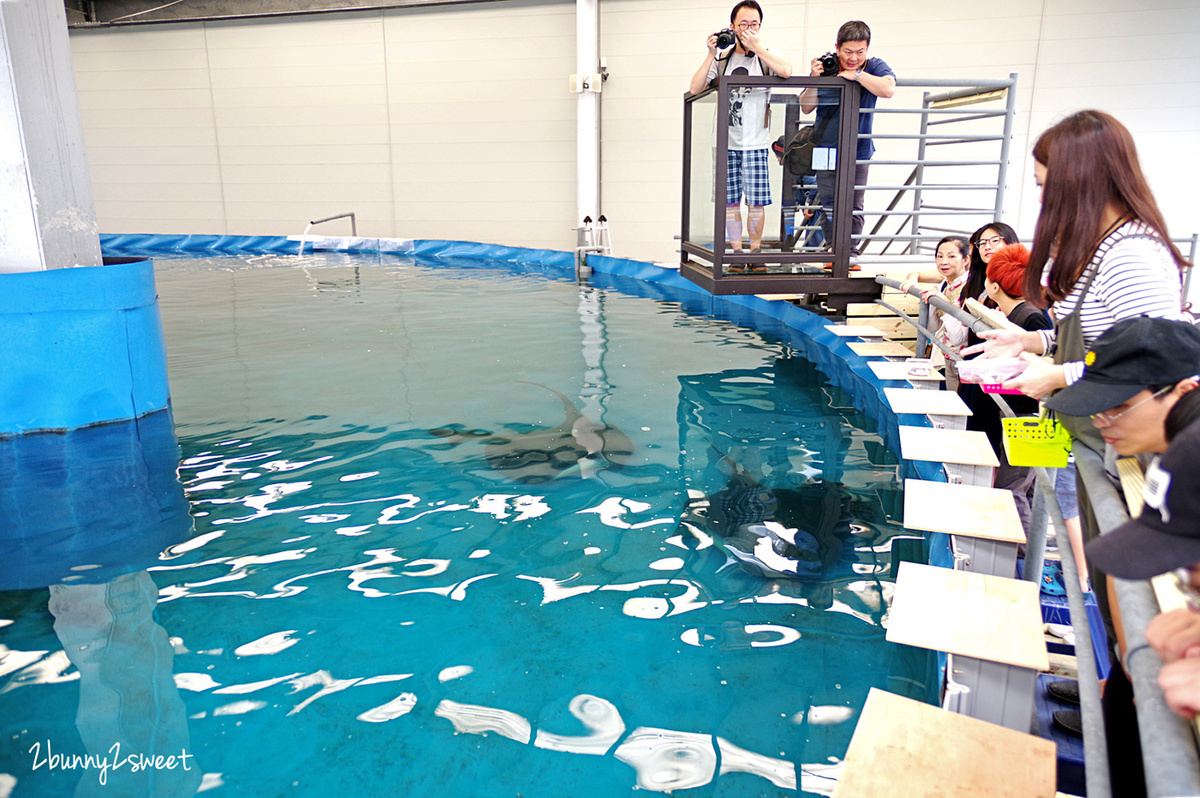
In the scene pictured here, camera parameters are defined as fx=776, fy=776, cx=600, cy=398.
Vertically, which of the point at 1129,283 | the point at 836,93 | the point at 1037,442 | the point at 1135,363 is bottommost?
the point at 1037,442

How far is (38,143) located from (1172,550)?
5.36 meters

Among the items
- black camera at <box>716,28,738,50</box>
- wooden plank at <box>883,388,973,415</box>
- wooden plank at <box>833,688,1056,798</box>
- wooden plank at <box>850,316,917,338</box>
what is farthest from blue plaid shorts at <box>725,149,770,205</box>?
wooden plank at <box>833,688,1056,798</box>

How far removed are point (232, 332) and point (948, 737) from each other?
281 inches

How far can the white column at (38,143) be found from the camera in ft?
13.7

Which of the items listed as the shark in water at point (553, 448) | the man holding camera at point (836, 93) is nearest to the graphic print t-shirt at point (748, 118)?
the man holding camera at point (836, 93)

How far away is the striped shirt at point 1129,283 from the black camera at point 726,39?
13.4ft

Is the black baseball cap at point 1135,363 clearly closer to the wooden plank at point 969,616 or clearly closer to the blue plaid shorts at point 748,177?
the wooden plank at point 969,616

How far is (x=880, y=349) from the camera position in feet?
17.9

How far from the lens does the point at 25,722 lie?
83.3 inches

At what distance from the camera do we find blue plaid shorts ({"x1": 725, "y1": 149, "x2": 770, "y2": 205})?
5.35 m

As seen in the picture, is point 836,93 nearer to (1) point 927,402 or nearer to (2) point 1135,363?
(1) point 927,402

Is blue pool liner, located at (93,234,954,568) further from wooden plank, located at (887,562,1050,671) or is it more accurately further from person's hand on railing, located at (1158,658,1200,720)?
person's hand on railing, located at (1158,658,1200,720)

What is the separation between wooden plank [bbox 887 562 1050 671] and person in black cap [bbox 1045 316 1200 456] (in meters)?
0.46

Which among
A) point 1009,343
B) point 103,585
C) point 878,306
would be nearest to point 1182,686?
point 1009,343
